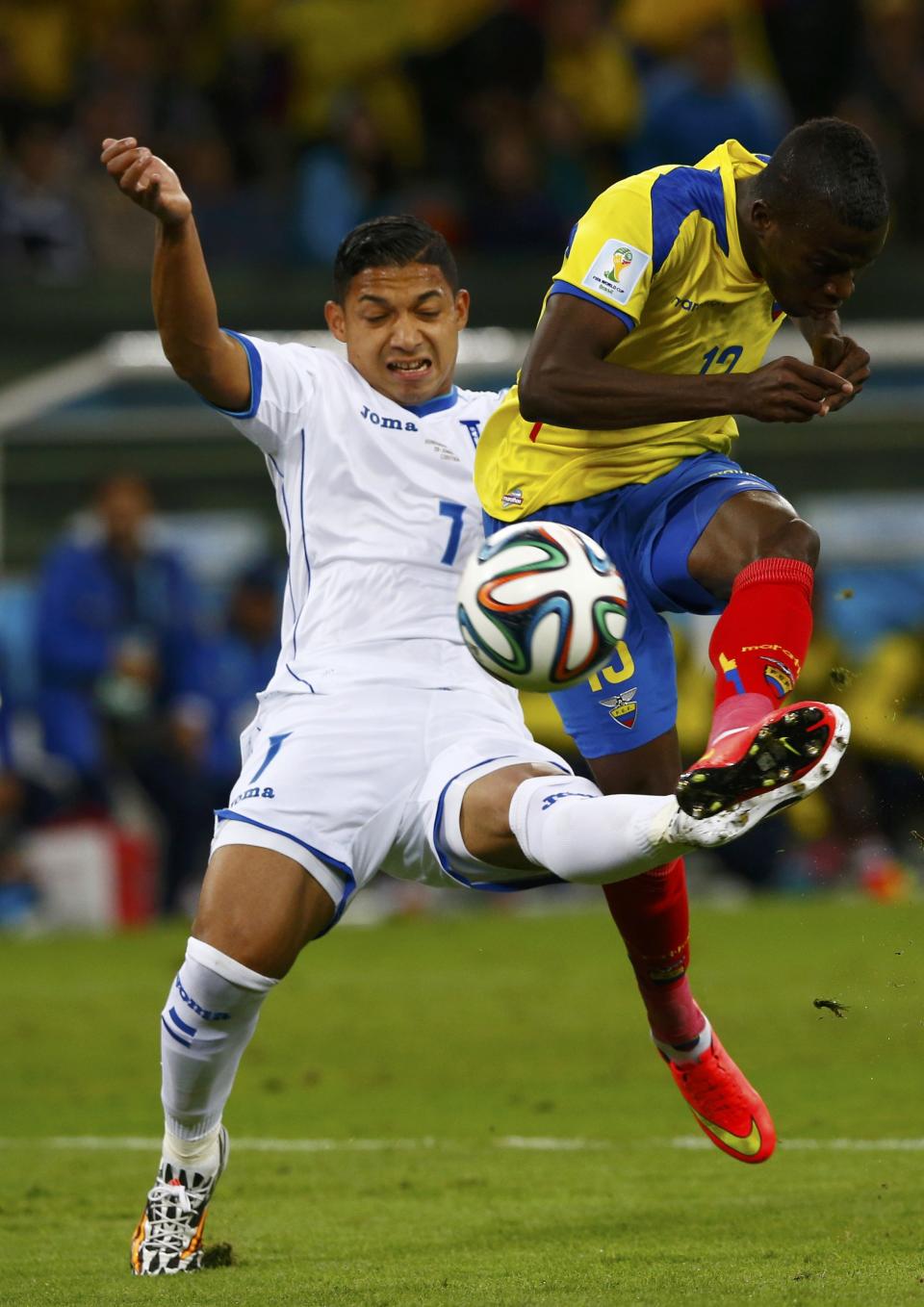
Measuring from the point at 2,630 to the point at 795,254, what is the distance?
9357 millimetres

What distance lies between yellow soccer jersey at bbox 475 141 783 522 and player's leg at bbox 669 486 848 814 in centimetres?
32

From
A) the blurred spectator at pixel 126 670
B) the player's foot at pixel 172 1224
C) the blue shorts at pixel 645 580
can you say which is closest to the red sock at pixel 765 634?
the blue shorts at pixel 645 580

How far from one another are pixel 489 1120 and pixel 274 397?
9.87 feet

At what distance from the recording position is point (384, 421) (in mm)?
5555

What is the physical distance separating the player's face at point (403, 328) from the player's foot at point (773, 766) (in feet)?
5.53

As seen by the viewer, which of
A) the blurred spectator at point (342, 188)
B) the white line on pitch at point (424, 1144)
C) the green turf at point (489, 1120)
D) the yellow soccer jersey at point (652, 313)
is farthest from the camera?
the blurred spectator at point (342, 188)

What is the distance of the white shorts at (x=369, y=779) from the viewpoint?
5012 mm

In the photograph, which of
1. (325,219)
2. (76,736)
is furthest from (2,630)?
(325,219)

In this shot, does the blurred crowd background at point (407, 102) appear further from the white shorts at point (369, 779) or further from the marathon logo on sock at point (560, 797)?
the marathon logo on sock at point (560, 797)

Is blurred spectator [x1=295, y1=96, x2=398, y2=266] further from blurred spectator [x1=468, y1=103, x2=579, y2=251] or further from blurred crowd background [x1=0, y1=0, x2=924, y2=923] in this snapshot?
blurred spectator [x1=468, y1=103, x2=579, y2=251]

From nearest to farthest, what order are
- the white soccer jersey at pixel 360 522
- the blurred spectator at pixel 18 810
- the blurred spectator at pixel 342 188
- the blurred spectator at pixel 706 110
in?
the white soccer jersey at pixel 360 522, the blurred spectator at pixel 18 810, the blurred spectator at pixel 706 110, the blurred spectator at pixel 342 188

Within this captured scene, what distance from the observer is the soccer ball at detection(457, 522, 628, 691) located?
4547 mm

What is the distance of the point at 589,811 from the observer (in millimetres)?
4617

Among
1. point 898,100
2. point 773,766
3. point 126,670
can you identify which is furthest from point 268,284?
point 773,766
